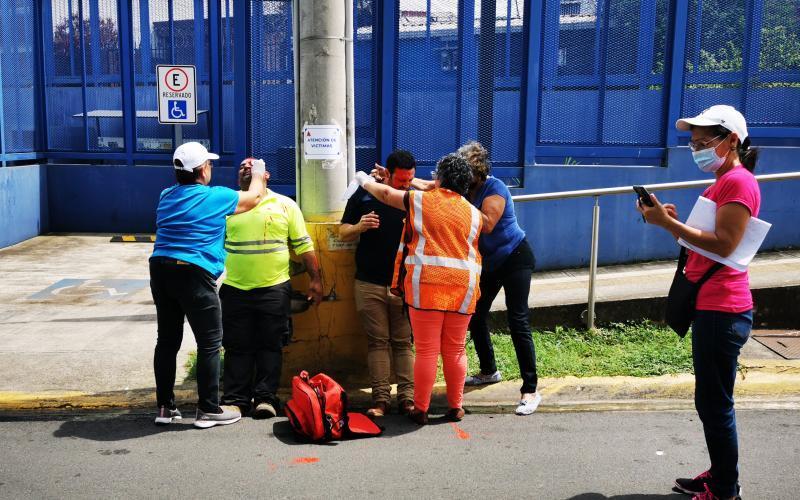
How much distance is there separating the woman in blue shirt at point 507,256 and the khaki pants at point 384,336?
69 cm

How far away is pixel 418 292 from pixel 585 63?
543 cm

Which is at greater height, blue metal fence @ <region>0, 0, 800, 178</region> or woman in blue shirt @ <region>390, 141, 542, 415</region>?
blue metal fence @ <region>0, 0, 800, 178</region>

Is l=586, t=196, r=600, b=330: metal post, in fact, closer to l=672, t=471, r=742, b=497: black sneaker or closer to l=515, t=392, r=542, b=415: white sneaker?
l=515, t=392, r=542, b=415: white sneaker

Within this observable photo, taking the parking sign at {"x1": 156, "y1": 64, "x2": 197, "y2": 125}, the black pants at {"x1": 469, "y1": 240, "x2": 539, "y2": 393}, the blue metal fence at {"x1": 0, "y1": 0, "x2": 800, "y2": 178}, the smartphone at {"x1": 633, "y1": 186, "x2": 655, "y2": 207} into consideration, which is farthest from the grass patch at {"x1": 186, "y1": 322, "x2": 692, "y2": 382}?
the parking sign at {"x1": 156, "y1": 64, "x2": 197, "y2": 125}

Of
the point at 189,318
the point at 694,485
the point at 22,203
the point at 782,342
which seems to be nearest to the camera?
the point at 694,485

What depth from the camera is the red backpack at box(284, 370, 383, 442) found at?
518 cm

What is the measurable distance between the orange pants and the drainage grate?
287cm

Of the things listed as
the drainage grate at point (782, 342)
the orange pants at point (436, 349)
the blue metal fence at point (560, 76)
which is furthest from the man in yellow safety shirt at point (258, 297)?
the blue metal fence at point (560, 76)

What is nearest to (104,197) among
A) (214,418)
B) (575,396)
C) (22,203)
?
(22,203)

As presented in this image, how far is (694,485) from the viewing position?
14.5ft

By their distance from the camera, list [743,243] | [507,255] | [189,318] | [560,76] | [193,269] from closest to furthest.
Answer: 1. [743,243]
2. [193,269]
3. [189,318]
4. [507,255]
5. [560,76]

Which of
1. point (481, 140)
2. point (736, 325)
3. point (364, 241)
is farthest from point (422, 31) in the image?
point (736, 325)

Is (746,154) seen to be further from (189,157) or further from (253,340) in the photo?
(253,340)

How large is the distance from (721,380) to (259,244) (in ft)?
9.90
